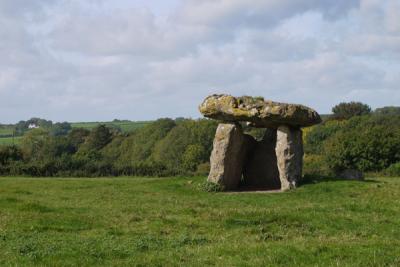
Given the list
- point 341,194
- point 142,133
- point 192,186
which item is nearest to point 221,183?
point 192,186

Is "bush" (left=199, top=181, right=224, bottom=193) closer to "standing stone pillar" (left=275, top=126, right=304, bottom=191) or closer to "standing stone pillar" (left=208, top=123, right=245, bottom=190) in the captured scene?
"standing stone pillar" (left=208, top=123, right=245, bottom=190)

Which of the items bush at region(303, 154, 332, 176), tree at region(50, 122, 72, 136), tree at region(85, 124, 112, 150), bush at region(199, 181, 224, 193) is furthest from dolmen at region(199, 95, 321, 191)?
tree at region(50, 122, 72, 136)

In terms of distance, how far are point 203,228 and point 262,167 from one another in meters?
13.7

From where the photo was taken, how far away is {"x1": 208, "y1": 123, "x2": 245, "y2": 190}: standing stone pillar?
2491 cm

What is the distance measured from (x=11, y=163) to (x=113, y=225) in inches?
1012

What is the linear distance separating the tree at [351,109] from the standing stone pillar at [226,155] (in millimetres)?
77527

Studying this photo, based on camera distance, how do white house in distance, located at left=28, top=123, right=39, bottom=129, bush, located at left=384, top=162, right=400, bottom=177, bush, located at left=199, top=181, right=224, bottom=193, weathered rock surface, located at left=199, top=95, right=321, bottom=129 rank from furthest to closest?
white house in distance, located at left=28, top=123, right=39, bottom=129 < bush, located at left=384, top=162, right=400, bottom=177 < bush, located at left=199, top=181, right=224, bottom=193 < weathered rock surface, located at left=199, top=95, right=321, bottom=129

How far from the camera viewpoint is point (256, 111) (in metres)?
24.2

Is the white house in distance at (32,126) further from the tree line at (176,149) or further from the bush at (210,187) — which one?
the bush at (210,187)

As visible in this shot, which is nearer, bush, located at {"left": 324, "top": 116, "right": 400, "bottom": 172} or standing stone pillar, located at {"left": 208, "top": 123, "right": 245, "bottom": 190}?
standing stone pillar, located at {"left": 208, "top": 123, "right": 245, "bottom": 190}

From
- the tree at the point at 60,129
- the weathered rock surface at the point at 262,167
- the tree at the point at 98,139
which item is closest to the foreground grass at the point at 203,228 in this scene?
the weathered rock surface at the point at 262,167

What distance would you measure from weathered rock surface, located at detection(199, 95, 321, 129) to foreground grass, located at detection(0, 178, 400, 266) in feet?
9.61

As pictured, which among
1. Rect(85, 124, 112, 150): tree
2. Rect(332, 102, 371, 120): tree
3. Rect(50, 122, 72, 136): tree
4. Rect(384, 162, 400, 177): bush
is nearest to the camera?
Rect(384, 162, 400, 177): bush

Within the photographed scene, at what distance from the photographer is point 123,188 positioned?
2527cm
